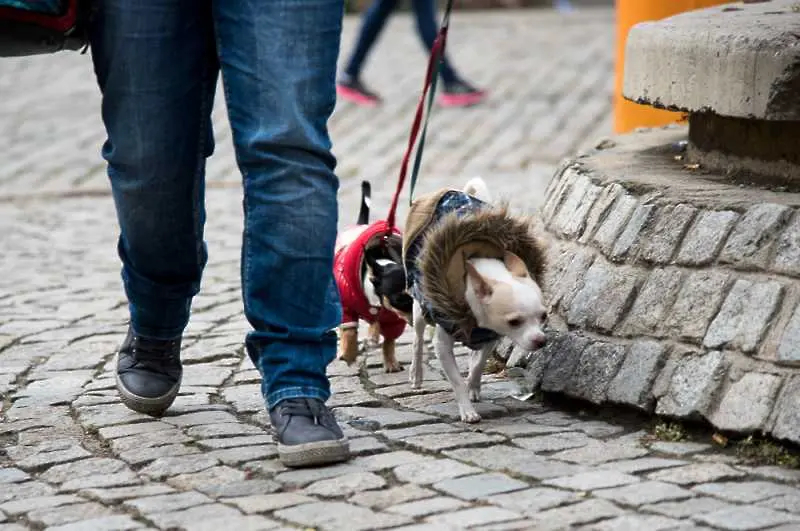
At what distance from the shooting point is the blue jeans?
12.0 ft

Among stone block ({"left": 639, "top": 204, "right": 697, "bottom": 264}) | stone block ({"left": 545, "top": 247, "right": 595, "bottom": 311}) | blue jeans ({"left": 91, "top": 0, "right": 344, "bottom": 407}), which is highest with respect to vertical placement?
blue jeans ({"left": 91, "top": 0, "right": 344, "bottom": 407})

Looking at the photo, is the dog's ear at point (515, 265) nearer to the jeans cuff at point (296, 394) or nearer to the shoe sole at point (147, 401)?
the jeans cuff at point (296, 394)

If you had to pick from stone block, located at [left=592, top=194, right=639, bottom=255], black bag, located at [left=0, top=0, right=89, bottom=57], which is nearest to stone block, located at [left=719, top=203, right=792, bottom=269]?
stone block, located at [left=592, top=194, right=639, bottom=255]

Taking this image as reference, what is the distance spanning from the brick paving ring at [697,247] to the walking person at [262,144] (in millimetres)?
866

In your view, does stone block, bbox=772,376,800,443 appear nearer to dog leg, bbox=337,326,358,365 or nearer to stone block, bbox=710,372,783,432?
stone block, bbox=710,372,783,432

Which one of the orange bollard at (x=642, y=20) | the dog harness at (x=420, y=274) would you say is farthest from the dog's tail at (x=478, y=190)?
the orange bollard at (x=642, y=20)

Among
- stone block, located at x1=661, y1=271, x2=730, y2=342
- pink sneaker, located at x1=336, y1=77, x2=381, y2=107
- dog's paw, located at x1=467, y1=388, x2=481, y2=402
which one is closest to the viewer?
stone block, located at x1=661, y1=271, x2=730, y2=342

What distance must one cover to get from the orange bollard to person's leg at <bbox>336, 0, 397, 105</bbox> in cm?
380

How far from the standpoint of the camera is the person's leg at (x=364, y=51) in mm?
11000

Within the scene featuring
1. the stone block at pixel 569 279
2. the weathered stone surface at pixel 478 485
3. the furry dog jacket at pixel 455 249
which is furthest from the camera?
the stone block at pixel 569 279

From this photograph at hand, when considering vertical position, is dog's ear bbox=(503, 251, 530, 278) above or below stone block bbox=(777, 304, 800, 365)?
above

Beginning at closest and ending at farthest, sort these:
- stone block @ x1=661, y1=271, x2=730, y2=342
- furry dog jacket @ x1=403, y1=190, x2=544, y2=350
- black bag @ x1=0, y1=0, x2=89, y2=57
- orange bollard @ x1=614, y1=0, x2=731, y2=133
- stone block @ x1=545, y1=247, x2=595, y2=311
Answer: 1. black bag @ x1=0, y1=0, x2=89, y2=57
2. stone block @ x1=661, y1=271, x2=730, y2=342
3. furry dog jacket @ x1=403, y1=190, x2=544, y2=350
4. stone block @ x1=545, y1=247, x2=595, y2=311
5. orange bollard @ x1=614, y1=0, x2=731, y2=133

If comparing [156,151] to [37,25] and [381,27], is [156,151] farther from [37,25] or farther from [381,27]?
[381,27]

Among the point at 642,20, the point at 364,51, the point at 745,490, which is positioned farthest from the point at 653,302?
the point at 364,51
